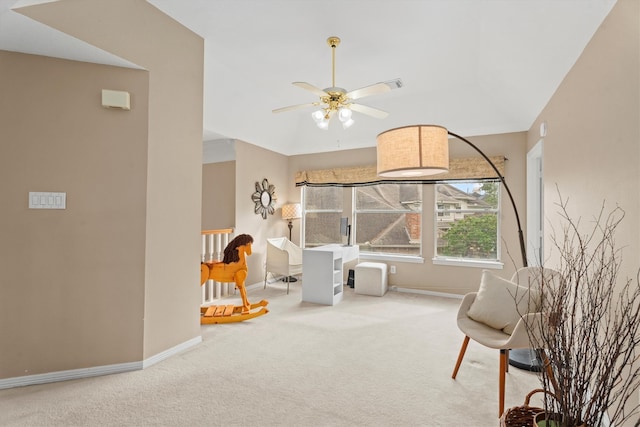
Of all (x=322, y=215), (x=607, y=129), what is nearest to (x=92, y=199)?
(x=607, y=129)

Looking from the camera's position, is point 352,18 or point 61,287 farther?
point 352,18

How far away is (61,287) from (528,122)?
516cm

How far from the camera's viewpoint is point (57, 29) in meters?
2.03

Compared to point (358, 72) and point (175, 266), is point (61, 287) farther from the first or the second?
point (358, 72)

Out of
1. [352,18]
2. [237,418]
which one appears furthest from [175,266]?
[352,18]

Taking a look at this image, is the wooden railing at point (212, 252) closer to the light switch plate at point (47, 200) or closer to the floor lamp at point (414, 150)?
the light switch plate at point (47, 200)

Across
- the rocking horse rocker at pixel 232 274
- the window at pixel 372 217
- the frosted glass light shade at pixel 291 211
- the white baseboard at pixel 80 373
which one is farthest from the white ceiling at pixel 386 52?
the white baseboard at pixel 80 373

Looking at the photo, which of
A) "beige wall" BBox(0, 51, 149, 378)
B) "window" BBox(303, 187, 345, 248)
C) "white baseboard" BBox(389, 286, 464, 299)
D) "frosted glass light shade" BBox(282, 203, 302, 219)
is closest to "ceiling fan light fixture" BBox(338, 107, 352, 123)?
"beige wall" BBox(0, 51, 149, 378)

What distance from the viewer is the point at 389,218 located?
17.8ft

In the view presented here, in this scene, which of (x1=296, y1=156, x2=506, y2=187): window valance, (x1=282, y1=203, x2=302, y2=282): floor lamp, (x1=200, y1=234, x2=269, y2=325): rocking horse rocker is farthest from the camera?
(x1=282, y1=203, x2=302, y2=282): floor lamp

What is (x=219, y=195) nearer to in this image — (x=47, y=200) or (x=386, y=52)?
(x=47, y=200)

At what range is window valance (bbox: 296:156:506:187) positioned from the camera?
4.50m

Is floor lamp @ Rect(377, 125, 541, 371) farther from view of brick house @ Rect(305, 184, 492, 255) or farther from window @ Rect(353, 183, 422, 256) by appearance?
window @ Rect(353, 183, 422, 256)

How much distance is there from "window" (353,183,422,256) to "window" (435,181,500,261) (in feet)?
1.16
